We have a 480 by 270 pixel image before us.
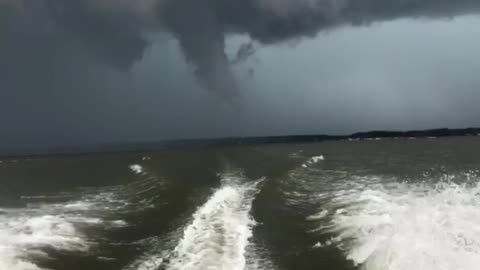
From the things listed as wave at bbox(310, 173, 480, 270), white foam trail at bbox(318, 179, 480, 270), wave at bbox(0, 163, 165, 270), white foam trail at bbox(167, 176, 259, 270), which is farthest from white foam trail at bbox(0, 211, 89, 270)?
white foam trail at bbox(318, 179, 480, 270)

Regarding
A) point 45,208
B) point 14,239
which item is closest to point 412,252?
A: point 14,239

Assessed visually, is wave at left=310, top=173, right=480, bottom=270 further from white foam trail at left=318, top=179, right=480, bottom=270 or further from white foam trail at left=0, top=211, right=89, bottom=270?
white foam trail at left=0, top=211, right=89, bottom=270

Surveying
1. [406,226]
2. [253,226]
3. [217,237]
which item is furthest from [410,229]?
[217,237]

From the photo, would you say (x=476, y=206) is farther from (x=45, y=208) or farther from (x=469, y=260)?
(x=45, y=208)

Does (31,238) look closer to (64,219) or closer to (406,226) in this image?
(64,219)

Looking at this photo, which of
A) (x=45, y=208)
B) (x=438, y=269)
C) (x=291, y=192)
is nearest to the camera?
(x=438, y=269)
